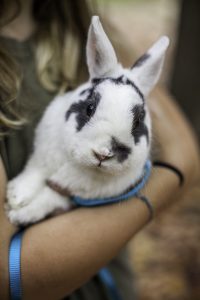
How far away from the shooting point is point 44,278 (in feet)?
3.71

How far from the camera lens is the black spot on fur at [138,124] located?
1.11m

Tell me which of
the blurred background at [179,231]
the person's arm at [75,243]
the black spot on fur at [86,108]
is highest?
the black spot on fur at [86,108]

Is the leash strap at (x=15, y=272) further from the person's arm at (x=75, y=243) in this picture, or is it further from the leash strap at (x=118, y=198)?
the leash strap at (x=118, y=198)

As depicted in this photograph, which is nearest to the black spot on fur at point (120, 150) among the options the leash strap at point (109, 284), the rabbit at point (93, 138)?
the rabbit at point (93, 138)

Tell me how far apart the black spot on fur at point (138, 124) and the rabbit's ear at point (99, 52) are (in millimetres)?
140

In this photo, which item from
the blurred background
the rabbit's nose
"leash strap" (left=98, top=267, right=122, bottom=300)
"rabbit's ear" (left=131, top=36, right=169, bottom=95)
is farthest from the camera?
the blurred background

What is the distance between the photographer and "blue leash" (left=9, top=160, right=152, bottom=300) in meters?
1.11

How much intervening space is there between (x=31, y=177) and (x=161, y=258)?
70.1 inches

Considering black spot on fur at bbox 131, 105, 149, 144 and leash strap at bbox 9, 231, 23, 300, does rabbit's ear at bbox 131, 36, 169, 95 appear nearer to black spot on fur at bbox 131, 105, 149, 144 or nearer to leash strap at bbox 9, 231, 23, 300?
black spot on fur at bbox 131, 105, 149, 144

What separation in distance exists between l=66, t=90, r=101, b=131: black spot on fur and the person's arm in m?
0.28

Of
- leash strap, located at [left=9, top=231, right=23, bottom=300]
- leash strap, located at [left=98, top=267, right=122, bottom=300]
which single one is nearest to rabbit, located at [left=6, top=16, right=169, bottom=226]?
leash strap, located at [left=9, top=231, right=23, bottom=300]

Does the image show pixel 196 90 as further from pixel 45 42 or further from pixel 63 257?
pixel 63 257

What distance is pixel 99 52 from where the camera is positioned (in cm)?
112

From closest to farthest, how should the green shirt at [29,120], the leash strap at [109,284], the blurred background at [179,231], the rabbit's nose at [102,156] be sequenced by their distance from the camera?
1. the rabbit's nose at [102,156]
2. the green shirt at [29,120]
3. the leash strap at [109,284]
4. the blurred background at [179,231]
